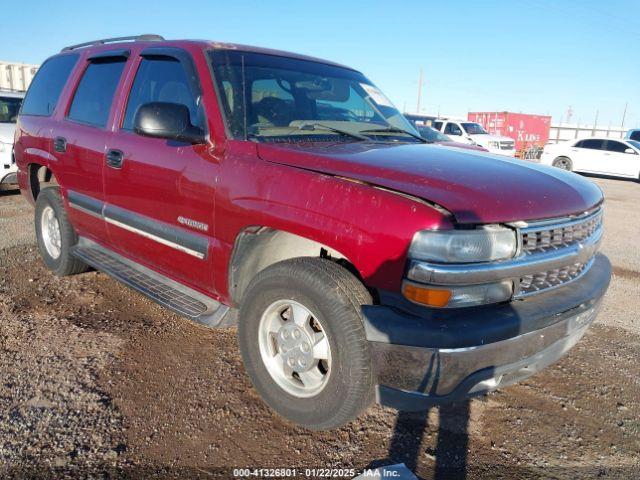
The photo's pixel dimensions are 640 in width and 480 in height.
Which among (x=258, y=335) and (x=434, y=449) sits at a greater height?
(x=258, y=335)

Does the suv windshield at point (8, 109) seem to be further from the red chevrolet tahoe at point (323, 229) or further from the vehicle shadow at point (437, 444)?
the vehicle shadow at point (437, 444)

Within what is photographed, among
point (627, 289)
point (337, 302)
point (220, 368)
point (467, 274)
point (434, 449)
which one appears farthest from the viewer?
point (627, 289)

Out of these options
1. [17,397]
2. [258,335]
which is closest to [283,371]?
[258,335]

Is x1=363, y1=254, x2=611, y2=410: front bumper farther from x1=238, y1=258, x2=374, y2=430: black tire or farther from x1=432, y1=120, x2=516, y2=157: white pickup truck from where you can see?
x1=432, y1=120, x2=516, y2=157: white pickup truck

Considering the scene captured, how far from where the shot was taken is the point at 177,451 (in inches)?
94.4

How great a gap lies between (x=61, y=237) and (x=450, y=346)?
3750mm

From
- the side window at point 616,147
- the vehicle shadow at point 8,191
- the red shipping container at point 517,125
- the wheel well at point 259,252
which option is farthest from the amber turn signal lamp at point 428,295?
the red shipping container at point 517,125


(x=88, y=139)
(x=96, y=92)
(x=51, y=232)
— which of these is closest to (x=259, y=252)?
(x=88, y=139)

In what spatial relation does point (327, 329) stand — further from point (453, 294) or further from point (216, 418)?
point (216, 418)

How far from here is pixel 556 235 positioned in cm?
243

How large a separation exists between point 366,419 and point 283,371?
20.2 inches

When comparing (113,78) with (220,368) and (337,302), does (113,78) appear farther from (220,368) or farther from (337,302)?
(337,302)

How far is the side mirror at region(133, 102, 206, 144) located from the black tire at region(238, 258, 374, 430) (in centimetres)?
95

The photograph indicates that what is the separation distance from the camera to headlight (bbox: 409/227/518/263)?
206 cm
